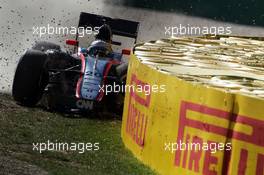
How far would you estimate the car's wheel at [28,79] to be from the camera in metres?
12.4

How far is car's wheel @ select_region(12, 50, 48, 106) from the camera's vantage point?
12438 mm

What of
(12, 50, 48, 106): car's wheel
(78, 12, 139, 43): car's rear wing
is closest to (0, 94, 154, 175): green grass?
(12, 50, 48, 106): car's wheel

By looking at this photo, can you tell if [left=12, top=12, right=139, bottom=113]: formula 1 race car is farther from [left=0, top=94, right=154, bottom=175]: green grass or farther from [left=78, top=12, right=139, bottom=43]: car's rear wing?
[left=78, top=12, right=139, bottom=43]: car's rear wing

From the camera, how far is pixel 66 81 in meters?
12.5

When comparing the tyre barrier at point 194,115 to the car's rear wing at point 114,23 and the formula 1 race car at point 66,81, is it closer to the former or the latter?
the formula 1 race car at point 66,81

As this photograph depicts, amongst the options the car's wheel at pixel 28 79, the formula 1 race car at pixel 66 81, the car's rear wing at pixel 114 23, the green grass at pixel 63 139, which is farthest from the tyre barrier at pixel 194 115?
the car's rear wing at pixel 114 23

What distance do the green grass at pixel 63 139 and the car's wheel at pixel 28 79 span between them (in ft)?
0.75

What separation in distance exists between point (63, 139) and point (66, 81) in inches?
103

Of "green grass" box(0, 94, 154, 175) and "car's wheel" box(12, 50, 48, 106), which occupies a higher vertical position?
"car's wheel" box(12, 50, 48, 106)

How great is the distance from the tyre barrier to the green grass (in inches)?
11.2

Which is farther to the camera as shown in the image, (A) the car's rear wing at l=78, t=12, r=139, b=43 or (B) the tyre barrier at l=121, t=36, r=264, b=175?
(A) the car's rear wing at l=78, t=12, r=139, b=43

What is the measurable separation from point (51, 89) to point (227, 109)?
538 centimetres

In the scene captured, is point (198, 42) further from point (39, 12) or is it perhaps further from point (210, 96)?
point (39, 12)

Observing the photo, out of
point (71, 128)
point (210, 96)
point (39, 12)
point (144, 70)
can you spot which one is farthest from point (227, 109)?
point (39, 12)
